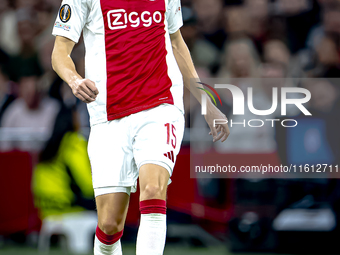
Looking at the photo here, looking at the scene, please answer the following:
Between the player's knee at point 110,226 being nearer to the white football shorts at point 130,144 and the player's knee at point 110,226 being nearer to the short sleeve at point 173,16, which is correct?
the white football shorts at point 130,144

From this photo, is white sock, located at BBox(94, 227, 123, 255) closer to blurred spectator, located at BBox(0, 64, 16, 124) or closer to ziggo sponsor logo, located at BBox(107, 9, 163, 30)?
ziggo sponsor logo, located at BBox(107, 9, 163, 30)

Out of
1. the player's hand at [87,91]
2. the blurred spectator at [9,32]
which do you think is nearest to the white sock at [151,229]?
the player's hand at [87,91]

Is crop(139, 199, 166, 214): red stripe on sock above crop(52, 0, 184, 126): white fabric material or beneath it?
beneath

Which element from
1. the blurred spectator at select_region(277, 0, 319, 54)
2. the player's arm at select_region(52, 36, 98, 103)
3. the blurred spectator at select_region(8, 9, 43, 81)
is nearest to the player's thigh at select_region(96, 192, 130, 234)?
the player's arm at select_region(52, 36, 98, 103)

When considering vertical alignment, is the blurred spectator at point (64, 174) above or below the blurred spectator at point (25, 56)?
below

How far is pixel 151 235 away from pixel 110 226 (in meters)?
0.44

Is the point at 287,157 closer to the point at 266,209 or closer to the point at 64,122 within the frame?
the point at 266,209

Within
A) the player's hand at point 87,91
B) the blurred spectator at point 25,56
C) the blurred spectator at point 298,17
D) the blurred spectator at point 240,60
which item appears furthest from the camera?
the blurred spectator at point 25,56

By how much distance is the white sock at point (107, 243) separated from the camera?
3.25 m

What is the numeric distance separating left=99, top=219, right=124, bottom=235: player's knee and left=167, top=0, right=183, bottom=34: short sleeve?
4.40 feet

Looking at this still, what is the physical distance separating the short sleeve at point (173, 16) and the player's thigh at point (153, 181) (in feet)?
3.45

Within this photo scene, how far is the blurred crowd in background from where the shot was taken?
5477mm

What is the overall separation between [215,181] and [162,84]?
8.16ft

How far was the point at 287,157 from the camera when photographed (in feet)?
17.4
